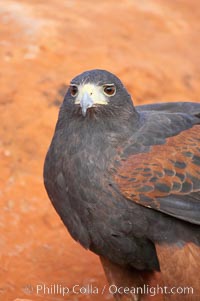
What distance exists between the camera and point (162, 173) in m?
5.75

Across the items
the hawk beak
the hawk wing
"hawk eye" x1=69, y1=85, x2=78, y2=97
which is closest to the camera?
the hawk beak

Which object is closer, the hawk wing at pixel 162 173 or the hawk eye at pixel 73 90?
the hawk wing at pixel 162 173

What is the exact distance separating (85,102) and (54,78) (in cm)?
362

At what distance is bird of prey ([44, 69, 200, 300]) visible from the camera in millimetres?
5703

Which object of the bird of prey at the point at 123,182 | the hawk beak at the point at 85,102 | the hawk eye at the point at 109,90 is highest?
the hawk eye at the point at 109,90

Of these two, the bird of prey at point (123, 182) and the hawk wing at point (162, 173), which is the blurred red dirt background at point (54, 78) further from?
the hawk wing at point (162, 173)

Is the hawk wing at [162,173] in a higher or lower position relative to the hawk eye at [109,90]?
lower

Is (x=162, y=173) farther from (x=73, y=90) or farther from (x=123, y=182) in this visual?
(x=73, y=90)

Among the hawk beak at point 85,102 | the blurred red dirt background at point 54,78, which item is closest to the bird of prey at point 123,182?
the hawk beak at point 85,102

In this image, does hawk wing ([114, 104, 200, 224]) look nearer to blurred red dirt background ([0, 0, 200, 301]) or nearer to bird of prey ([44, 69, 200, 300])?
bird of prey ([44, 69, 200, 300])

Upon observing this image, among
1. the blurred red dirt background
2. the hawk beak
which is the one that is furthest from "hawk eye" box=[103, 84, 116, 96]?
the blurred red dirt background

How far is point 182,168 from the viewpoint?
580cm

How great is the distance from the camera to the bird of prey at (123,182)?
5.70 meters

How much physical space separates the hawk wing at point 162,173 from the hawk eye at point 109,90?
0.39m
